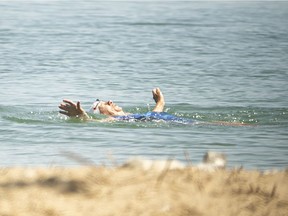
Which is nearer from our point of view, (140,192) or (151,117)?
(140,192)

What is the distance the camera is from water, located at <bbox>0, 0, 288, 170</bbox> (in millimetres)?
12459

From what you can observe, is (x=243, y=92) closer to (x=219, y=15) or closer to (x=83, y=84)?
(x=83, y=84)

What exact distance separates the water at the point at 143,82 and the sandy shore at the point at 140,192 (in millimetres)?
2156

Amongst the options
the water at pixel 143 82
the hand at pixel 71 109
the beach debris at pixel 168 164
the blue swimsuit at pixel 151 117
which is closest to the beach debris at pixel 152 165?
the beach debris at pixel 168 164

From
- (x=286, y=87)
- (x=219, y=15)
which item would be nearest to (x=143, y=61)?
(x=286, y=87)

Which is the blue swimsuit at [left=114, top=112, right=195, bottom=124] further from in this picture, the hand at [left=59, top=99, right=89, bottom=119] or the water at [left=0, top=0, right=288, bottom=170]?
the hand at [left=59, top=99, right=89, bottom=119]

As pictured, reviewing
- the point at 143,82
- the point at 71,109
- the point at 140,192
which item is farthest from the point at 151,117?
the point at 140,192

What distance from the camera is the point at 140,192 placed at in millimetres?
7297

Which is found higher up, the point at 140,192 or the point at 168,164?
the point at 168,164

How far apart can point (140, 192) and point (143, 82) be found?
1371cm

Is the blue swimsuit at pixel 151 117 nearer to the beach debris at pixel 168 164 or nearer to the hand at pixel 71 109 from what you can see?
the hand at pixel 71 109

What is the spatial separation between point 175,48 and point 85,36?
4.83 meters

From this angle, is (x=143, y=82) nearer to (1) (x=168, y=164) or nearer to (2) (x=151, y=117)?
(2) (x=151, y=117)

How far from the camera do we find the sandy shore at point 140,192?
706cm
